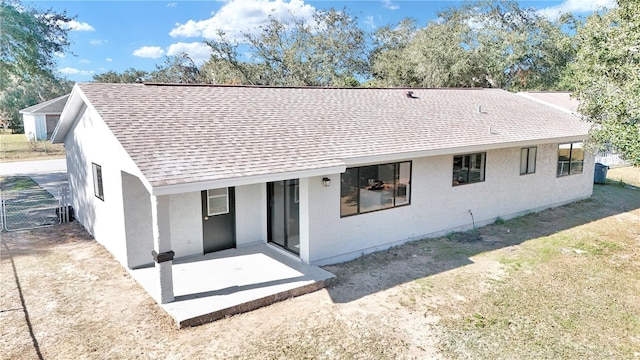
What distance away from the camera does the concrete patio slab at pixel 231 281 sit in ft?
23.1

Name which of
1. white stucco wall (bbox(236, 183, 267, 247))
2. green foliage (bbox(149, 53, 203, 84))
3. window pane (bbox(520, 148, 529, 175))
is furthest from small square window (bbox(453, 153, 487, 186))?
green foliage (bbox(149, 53, 203, 84))

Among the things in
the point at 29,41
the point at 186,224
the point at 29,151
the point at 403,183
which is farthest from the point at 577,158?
the point at 29,151

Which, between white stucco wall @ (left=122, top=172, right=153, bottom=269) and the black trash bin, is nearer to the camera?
white stucco wall @ (left=122, top=172, right=153, bottom=269)

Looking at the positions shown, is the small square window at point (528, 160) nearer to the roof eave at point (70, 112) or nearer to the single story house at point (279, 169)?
the single story house at point (279, 169)

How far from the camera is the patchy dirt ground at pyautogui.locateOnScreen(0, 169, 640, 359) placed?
6.15 meters

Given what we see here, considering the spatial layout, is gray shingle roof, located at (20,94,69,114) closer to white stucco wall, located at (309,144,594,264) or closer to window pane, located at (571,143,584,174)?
white stucco wall, located at (309,144,594,264)

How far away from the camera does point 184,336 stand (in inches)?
251

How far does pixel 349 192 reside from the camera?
31.5ft

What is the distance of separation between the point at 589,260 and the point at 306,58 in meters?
34.9

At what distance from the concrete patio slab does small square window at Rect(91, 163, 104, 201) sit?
2623 millimetres

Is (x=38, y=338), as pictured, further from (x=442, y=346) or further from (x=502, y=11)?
(x=502, y=11)

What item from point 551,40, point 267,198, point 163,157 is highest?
point 551,40

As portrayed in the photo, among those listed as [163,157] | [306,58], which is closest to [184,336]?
[163,157]

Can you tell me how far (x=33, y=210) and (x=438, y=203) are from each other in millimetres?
13888
